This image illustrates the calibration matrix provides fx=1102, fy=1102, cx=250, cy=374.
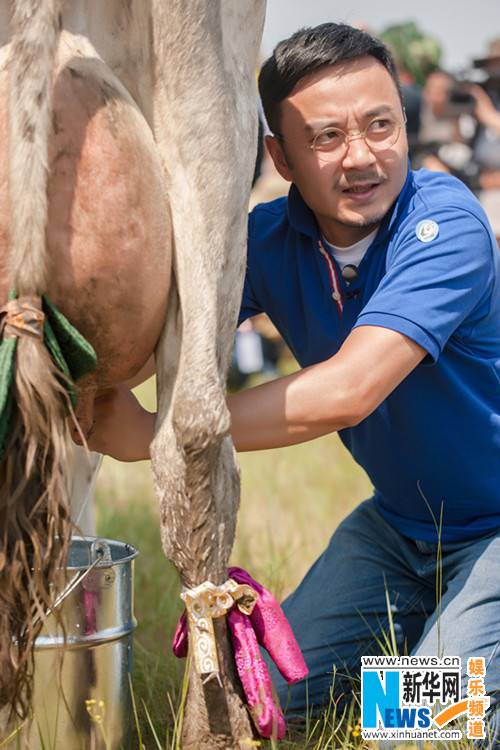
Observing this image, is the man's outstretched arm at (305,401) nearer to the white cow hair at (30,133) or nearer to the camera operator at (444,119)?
the white cow hair at (30,133)

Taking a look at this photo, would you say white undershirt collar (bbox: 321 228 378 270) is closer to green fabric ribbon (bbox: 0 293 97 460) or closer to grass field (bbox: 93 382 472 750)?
green fabric ribbon (bbox: 0 293 97 460)

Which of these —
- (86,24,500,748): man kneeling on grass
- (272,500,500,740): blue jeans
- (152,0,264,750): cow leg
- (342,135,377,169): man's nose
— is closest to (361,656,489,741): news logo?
(86,24,500,748): man kneeling on grass

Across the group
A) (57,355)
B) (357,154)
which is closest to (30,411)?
(57,355)

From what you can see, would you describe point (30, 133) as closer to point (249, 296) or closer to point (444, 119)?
point (249, 296)

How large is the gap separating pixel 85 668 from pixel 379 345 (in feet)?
2.68

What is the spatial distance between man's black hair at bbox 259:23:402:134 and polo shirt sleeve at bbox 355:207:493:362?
36 cm

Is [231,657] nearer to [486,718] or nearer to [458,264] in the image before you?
[486,718]

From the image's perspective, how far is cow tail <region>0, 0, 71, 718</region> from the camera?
1.67 meters

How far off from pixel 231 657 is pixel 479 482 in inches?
28.2

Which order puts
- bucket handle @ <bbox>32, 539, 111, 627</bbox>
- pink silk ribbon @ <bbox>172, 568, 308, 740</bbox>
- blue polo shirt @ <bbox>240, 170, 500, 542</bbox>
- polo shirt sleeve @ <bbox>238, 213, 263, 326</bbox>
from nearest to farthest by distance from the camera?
bucket handle @ <bbox>32, 539, 111, 627</bbox>
pink silk ribbon @ <bbox>172, 568, 308, 740</bbox>
blue polo shirt @ <bbox>240, 170, 500, 542</bbox>
polo shirt sleeve @ <bbox>238, 213, 263, 326</bbox>

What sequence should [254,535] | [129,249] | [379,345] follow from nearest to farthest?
1. [129,249]
2. [379,345]
3. [254,535]

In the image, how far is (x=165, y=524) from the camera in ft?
6.42

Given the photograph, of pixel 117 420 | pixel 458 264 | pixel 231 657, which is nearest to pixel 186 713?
pixel 231 657

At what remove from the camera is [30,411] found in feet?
5.49
